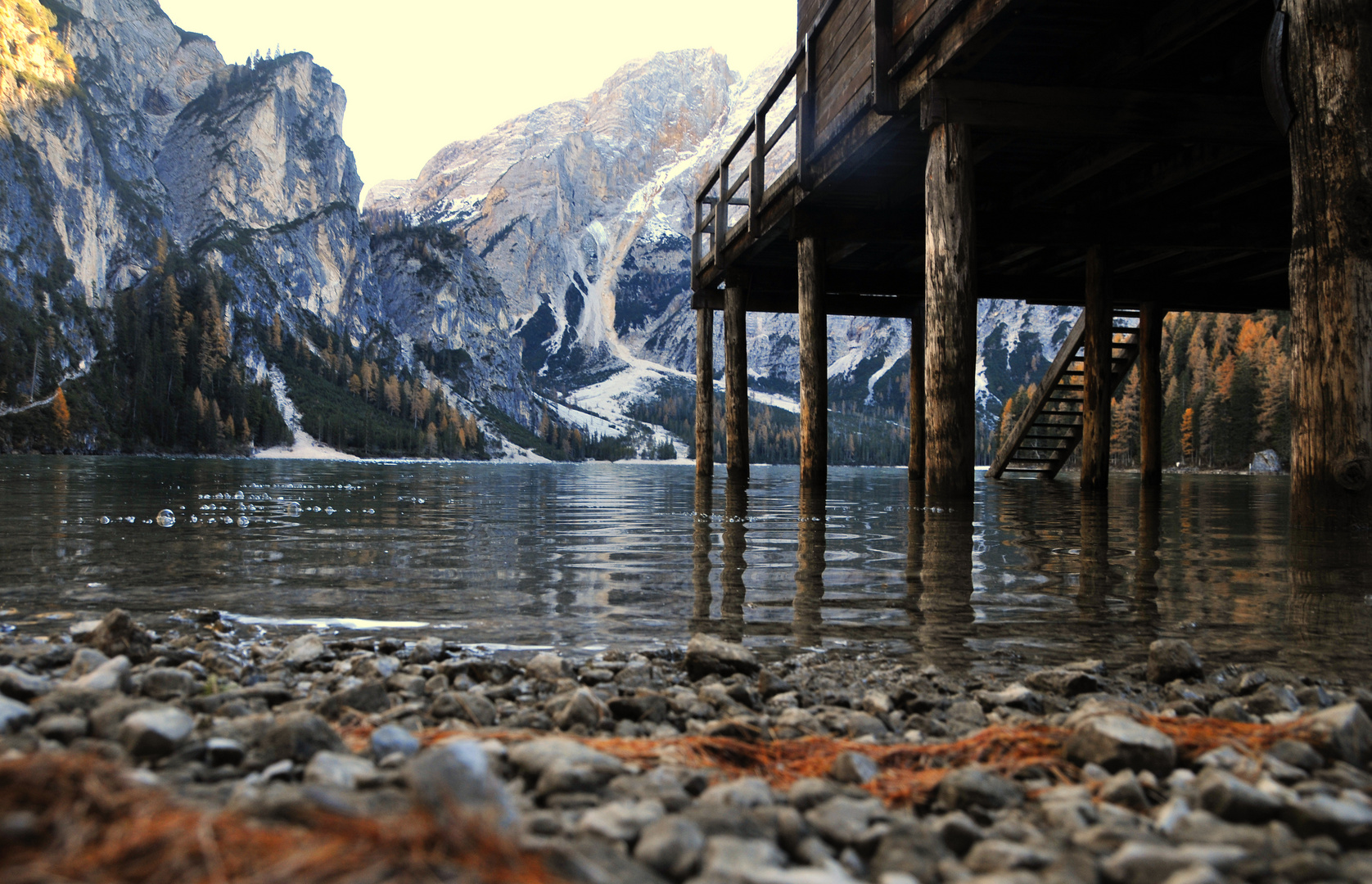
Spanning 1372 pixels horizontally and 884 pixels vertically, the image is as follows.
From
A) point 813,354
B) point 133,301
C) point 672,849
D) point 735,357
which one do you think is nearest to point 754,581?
point 672,849

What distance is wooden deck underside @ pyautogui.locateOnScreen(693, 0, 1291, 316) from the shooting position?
27.9 ft

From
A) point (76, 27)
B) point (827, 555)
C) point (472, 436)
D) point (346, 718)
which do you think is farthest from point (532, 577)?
point (76, 27)

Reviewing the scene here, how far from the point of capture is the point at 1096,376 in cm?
1603

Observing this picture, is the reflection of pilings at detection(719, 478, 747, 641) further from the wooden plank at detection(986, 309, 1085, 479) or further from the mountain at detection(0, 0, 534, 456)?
the mountain at detection(0, 0, 534, 456)

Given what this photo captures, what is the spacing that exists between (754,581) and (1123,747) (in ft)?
10.8

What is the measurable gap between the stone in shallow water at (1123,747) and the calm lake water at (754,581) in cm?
121

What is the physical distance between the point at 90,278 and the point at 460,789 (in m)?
195

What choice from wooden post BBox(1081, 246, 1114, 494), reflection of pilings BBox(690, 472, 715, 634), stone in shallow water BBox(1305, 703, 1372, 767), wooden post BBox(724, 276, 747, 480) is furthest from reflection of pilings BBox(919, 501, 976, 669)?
wooden post BBox(724, 276, 747, 480)

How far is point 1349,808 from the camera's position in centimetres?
163

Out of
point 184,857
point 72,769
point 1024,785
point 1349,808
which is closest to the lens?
point 184,857

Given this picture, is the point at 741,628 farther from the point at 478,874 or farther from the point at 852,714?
the point at 478,874

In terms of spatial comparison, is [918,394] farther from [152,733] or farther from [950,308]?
[152,733]

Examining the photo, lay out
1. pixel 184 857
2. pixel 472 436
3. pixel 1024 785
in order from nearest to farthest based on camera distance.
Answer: pixel 184 857 < pixel 1024 785 < pixel 472 436

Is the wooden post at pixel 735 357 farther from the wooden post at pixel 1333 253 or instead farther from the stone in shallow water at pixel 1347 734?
the stone in shallow water at pixel 1347 734
